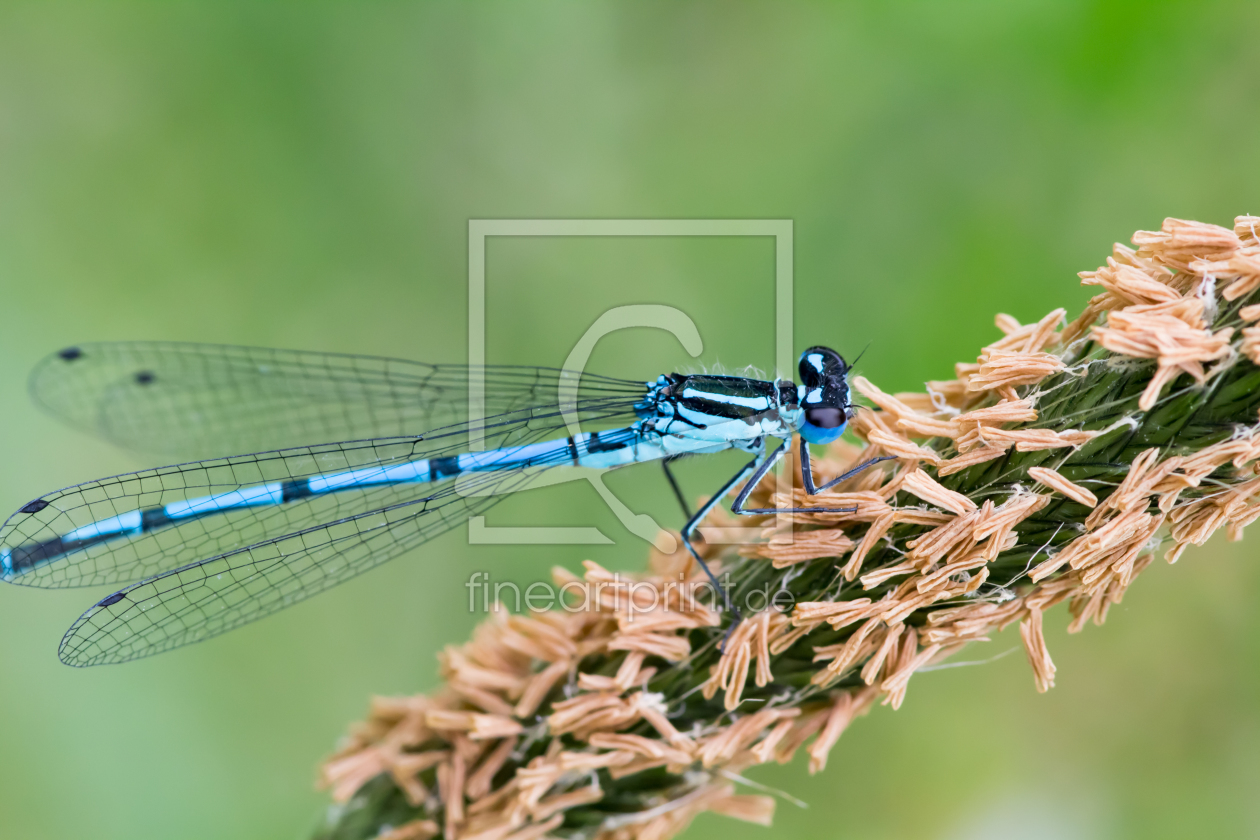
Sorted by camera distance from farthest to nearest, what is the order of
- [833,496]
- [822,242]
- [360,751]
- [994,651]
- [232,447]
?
1. [232,447]
2. [822,242]
3. [994,651]
4. [360,751]
5. [833,496]

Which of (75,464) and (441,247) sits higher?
(441,247)

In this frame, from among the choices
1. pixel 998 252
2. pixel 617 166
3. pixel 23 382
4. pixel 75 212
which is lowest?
pixel 23 382

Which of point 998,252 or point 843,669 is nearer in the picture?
point 843,669

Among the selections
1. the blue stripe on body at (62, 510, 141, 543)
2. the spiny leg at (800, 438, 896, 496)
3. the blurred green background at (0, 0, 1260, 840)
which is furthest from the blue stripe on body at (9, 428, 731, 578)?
the spiny leg at (800, 438, 896, 496)

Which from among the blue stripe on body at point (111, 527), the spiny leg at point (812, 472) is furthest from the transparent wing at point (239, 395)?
the spiny leg at point (812, 472)

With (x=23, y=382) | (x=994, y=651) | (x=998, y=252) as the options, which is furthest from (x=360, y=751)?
(x=998, y=252)

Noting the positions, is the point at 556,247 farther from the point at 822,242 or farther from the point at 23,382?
the point at 23,382

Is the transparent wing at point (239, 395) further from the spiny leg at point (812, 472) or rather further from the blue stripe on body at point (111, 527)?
the spiny leg at point (812, 472)
